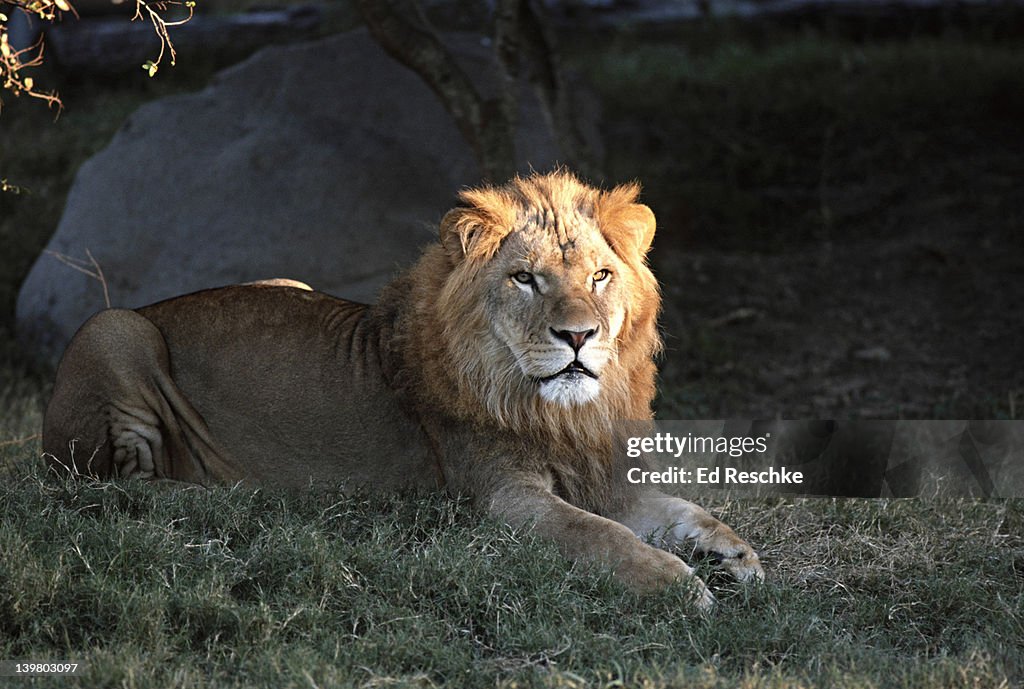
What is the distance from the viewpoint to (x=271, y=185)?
8.77 meters

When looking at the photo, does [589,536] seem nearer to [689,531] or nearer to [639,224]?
[689,531]

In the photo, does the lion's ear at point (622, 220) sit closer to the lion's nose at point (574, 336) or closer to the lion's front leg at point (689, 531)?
the lion's nose at point (574, 336)

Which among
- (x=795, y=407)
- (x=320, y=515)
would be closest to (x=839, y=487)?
(x=795, y=407)

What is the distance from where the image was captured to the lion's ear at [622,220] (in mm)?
4938

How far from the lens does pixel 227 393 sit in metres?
5.36

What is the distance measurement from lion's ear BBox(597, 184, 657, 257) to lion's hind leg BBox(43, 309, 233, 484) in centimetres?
175

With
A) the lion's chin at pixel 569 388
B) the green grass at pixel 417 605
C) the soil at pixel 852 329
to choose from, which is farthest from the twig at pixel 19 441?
the soil at pixel 852 329

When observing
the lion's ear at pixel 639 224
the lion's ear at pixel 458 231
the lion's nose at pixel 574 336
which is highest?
the lion's ear at pixel 639 224

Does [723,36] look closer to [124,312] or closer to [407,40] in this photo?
[407,40]

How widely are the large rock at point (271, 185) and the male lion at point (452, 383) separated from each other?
281cm

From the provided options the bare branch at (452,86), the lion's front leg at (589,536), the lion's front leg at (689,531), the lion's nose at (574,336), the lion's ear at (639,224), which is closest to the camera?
the lion's front leg at (589,536)

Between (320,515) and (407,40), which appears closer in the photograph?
(320,515)

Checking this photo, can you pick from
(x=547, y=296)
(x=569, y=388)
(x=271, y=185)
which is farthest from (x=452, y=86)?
(x=569, y=388)

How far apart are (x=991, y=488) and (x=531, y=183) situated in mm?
2428
